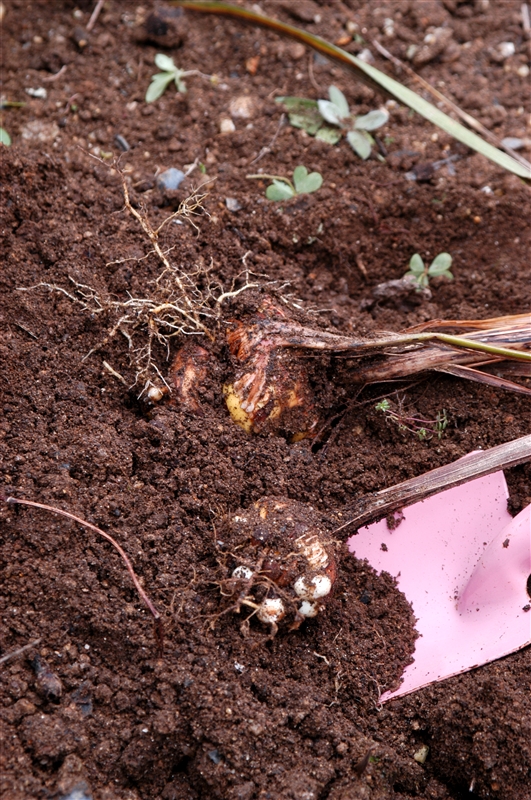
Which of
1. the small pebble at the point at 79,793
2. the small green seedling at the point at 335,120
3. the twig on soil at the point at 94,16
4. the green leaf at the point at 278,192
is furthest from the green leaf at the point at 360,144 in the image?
the small pebble at the point at 79,793

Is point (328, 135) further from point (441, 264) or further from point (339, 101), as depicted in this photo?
point (441, 264)

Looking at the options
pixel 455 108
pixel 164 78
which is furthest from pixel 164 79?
pixel 455 108

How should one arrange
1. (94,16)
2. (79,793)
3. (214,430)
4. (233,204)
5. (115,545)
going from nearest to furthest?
(79,793) → (115,545) → (214,430) → (233,204) → (94,16)

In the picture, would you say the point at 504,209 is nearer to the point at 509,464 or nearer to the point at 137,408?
A: the point at 509,464

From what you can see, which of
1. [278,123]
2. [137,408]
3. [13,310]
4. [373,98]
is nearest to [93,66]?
[278,123]

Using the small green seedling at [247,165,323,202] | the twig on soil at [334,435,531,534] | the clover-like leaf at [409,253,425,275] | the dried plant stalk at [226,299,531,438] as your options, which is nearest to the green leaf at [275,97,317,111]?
the small green seedling at [247,165,323,202]
